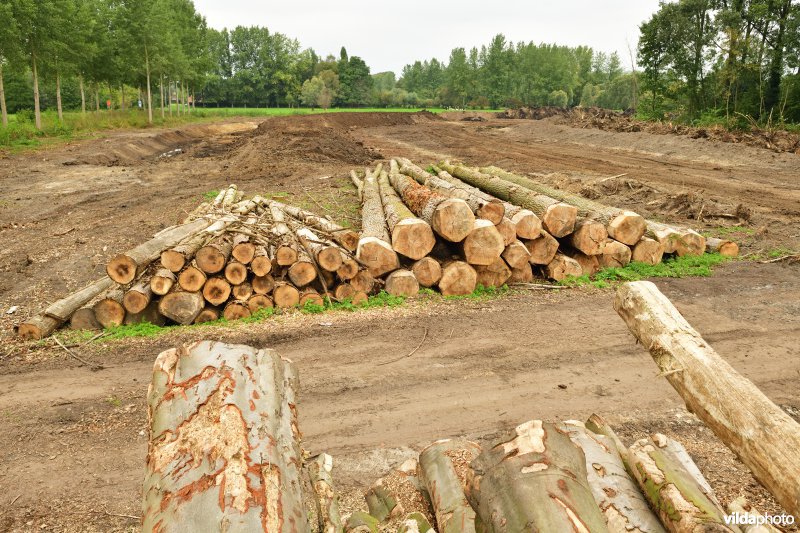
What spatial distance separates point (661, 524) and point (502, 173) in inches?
514

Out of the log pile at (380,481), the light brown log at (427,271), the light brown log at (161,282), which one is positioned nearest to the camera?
the log pile at (380,481)

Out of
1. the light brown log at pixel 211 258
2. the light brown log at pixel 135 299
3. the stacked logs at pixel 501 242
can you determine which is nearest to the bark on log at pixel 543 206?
the stacked logs at pixel 501 242

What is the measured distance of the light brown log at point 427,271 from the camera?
7.96m

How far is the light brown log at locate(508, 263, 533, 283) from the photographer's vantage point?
852cm

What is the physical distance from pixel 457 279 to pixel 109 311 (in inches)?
197

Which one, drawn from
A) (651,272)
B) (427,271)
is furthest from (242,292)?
(651,272)

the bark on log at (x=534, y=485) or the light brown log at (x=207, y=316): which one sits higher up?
the bark on log at (x=534, y=485)

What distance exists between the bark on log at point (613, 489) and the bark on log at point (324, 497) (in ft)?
4.68

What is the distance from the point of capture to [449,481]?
118 inches

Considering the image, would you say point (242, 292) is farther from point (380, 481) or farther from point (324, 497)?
point (324, 497)

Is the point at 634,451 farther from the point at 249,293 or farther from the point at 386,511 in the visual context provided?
the point at 249,293

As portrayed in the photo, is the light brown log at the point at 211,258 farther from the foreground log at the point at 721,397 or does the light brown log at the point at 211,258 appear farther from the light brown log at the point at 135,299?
the foreground log at the point at 721,397

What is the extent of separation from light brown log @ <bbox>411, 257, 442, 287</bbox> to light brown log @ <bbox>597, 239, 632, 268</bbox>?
308 centimetres

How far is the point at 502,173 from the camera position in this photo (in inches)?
587
